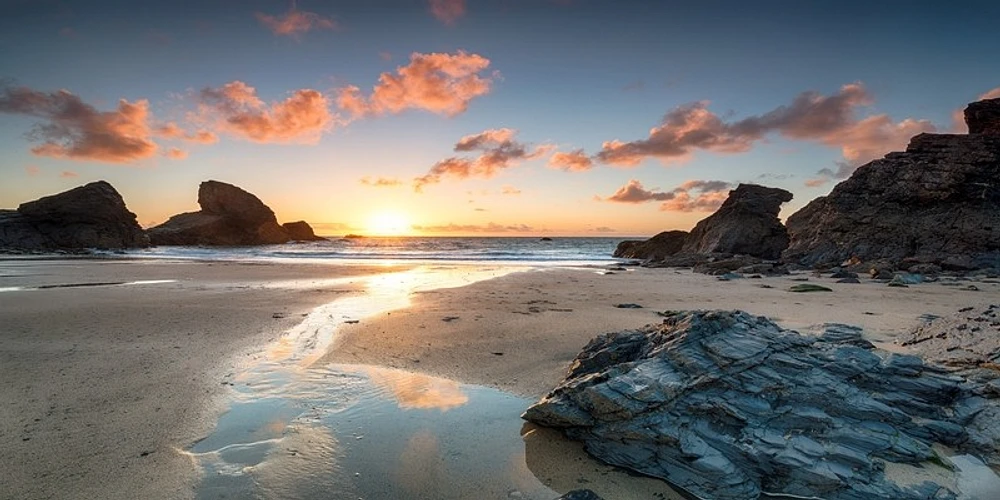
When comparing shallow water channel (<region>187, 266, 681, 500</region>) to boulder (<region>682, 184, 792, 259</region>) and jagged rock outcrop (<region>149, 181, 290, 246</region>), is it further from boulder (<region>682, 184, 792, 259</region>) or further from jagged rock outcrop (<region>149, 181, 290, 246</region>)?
jagged rock outcrop (<region>149, 181, 290, 246</region>)

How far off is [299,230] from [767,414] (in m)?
119

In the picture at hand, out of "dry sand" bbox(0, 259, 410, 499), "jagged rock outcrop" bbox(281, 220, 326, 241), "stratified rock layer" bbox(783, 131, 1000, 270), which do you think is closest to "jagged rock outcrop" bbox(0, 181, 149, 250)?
"jagged rock outcrop" bbox(281, 220, 326, 241)

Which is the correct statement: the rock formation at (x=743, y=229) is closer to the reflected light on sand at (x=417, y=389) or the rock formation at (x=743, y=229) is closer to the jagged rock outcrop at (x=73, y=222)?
the reflected light on sand at (x=417, y=389)

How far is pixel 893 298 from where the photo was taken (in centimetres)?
1141

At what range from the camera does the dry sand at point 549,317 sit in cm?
616

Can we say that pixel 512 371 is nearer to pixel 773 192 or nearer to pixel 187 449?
pixel 187 449

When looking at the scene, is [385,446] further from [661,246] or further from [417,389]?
[661,246]

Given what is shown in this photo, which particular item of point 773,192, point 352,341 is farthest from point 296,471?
point 773,192

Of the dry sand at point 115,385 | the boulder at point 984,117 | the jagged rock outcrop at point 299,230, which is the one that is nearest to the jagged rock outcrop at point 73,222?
the jagged rock outcrop at point 299,230

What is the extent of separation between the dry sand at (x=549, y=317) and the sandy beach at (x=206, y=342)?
40 mm

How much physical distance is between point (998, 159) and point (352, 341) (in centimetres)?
3172

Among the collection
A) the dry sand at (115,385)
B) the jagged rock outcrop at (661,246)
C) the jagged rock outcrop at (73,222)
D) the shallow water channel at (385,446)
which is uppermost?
the jagged rock outcrop at (73,222)

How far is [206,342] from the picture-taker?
7.07m

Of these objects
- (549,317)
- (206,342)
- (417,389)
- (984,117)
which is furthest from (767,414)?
(984,117)
